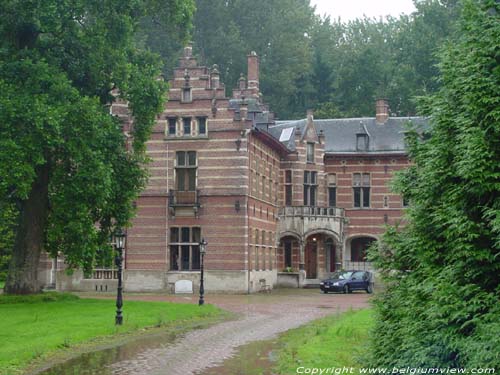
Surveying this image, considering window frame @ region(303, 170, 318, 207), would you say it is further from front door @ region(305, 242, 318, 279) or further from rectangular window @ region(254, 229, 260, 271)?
rectangular window @ region(254, 229, 260, 271)

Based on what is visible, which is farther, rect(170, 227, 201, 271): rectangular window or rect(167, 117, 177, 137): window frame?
rect(167, 117, 177, 137): window frame

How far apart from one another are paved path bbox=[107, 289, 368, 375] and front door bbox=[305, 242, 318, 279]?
10.1m

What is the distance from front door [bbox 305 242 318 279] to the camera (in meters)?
47.9

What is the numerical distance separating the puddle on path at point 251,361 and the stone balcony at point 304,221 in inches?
1063

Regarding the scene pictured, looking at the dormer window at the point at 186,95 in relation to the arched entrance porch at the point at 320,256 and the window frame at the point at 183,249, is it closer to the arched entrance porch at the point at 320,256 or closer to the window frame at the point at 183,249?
the window frame at the point at 183,249

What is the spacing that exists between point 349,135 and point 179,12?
24225 millimetres

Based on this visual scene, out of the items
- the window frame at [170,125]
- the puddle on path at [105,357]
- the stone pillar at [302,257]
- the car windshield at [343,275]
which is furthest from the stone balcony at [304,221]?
the puddle on path at [105,357]

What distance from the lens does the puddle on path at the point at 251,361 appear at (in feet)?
44.6

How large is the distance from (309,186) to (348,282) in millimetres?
9099

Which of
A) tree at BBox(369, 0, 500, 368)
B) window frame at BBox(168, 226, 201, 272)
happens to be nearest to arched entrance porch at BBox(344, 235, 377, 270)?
window frame at BBox(168, 226, 201, 272)

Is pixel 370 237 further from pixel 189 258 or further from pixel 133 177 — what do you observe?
pixel 133 177

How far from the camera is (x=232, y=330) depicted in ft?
67.7

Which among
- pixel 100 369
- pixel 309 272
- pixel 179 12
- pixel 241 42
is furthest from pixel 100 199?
pixel 241 42

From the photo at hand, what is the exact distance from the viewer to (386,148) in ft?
161
